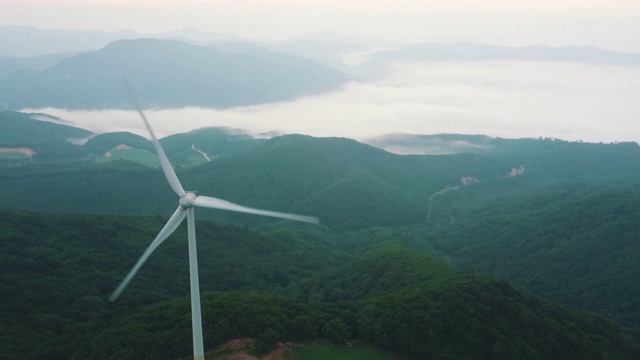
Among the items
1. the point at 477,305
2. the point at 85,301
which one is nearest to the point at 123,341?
the point at 85,301

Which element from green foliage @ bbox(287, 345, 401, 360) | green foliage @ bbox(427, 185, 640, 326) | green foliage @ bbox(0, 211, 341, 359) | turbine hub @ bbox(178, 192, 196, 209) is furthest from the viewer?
green foliage @ bbox(427, 185, 640, 326)

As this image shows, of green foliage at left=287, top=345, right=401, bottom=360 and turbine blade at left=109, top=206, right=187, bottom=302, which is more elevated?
turbine blade at left=109, top=206, right=187, bottom=302

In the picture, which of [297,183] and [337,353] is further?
[297,183]

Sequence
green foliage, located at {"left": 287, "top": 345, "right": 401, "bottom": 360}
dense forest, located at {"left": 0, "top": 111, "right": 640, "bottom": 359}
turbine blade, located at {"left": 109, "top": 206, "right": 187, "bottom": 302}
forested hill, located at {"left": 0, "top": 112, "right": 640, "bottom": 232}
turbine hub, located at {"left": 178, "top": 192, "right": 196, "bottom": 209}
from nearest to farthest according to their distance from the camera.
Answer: turbine hub, located at {"left": 178, "top": 192, "right": 196, "bottom": 209}, turbine blade, located at {"left": 109, "top": 206, "right": 187, "bottom": 302}, green foliage, located at {"left": 287, "top": 345, "right": 401, "bottom": 360}, dense forest, located at {"left": 0, "top": 111, "right": 640, "bottom": 359}, forested hill, located at {"left": 0, "top": 112, "right": 640, "bottom": 232}

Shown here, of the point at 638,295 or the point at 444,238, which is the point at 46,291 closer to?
the point at 638,295

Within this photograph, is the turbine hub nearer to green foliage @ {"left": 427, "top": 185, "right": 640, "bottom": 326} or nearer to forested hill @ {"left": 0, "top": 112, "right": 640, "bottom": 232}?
green foliage @ {"left": 427, "top": 185, "right": 640, "bottom": 326}

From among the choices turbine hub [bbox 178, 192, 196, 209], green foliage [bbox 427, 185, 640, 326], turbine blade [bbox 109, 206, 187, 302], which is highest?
turbine hub [bbox 178, 192, 196, 209]

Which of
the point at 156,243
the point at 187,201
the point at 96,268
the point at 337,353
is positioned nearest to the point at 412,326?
the point at 337,353

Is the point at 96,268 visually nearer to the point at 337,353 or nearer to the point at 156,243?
the point at 337,353

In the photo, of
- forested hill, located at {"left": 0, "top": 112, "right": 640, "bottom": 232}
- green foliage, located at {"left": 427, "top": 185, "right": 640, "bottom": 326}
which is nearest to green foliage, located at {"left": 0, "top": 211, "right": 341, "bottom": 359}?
green foliage, located at {"left": 427, "top": 185, "right": 640, "bottom": 326}
